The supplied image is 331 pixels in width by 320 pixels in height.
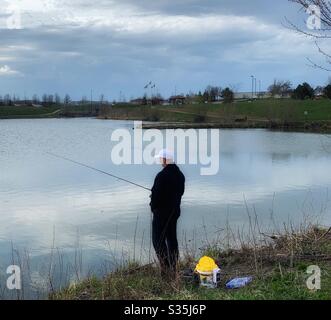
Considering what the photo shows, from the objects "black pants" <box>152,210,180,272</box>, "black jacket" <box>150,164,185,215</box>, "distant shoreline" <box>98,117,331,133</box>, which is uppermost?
"distant shoreline" <box>98,117,331,133</box>

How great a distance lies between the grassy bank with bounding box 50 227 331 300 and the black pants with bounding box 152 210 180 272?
0.66ft

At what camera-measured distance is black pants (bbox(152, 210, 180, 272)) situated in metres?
6.67

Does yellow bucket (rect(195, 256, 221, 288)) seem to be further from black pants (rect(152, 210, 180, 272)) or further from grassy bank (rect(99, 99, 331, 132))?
grassy bank (rect(99, 99, 331, 132))

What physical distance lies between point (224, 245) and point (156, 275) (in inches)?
103

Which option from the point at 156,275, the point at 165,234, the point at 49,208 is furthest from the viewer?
the point at 49,208

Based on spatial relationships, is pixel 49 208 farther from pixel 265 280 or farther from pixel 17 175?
pixel 265 280

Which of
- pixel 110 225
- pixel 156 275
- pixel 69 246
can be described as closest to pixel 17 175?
pixel 110 225

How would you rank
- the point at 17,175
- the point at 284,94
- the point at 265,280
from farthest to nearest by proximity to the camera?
the point at 284,94 → the point at 17,175 → the point at 265,280

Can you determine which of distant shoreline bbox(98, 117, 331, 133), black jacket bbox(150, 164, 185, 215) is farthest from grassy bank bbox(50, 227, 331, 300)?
distant shoreline bbox(98, 117, 331, 133)

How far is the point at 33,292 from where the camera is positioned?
7.58m

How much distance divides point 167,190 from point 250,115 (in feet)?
232

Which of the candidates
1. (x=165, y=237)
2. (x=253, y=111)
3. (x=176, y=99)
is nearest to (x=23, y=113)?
(x=176, y=99)

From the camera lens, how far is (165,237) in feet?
22.2

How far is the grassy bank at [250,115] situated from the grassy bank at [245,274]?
164ft
